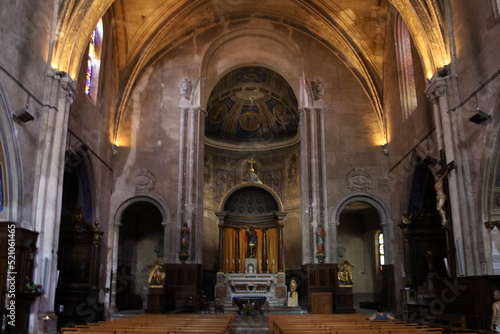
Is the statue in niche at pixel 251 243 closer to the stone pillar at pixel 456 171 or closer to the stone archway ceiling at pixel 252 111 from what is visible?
the stone archway ceiling at pixel 252 111

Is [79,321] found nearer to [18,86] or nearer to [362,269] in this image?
[18,86]

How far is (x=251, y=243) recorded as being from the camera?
29172mm

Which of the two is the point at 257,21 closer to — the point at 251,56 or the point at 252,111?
the point at 251,56

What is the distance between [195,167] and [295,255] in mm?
10016

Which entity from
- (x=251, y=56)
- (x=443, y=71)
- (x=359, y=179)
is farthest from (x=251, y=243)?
(x=443, y=71)

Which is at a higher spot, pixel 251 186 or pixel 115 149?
pixel 115 149

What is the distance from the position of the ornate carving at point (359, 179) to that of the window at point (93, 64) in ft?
38.4

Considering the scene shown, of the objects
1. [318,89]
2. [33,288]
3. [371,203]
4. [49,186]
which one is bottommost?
[33,288]

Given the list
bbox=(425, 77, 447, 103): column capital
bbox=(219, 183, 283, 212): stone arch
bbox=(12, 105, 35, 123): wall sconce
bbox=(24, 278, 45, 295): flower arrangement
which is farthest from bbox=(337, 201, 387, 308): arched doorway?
bbox=(12, 105, 35, 123): wall sconce

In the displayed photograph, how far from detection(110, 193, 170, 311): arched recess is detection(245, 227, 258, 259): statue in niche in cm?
511

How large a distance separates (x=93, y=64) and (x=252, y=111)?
45.4ft

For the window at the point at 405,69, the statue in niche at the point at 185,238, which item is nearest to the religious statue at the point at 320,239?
the statue in niche at the point at 185,238

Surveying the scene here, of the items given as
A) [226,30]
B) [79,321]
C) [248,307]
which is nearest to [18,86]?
[79,321]

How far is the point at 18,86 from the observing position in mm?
13172
